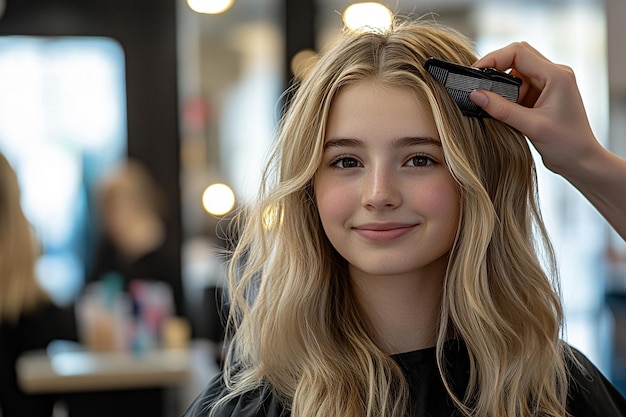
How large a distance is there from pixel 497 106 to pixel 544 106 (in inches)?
2.9

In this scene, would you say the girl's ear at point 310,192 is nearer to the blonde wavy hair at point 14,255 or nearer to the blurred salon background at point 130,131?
the blonde wavy hair at point 14,255

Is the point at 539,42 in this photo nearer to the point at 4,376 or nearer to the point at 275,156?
the point at 4,376

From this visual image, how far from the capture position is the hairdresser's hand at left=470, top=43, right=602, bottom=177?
4.79 feet

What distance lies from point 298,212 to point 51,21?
421 cm

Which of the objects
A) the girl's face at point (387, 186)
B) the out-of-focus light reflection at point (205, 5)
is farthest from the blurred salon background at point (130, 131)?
the girl's face at point (387, 186)

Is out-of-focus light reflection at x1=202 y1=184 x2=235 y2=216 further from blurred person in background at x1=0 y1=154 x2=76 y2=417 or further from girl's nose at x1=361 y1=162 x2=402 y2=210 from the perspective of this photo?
girl's nose at x1=361 y1=162 x2=402 y2=210

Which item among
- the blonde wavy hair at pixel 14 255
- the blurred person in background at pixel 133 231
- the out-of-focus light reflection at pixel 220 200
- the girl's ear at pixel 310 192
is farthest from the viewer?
the blurred person in background at pixel 133 231

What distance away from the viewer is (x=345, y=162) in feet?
5.00

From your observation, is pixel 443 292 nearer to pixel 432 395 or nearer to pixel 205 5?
pixel 432 395

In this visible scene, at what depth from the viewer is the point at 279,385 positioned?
5.16 ft

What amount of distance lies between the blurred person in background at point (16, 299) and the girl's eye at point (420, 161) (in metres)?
2.64

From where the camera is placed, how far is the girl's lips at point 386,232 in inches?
57.6

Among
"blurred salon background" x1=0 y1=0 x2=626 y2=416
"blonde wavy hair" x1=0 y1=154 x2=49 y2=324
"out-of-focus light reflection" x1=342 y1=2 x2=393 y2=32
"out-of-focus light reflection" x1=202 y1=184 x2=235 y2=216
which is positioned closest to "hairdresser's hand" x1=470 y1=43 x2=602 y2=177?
"out-of-focus light reflection" x1=342 y1=2 x2=393 y2=32

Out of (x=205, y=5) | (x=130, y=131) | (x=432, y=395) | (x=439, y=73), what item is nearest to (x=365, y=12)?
(x=205, y=5)
